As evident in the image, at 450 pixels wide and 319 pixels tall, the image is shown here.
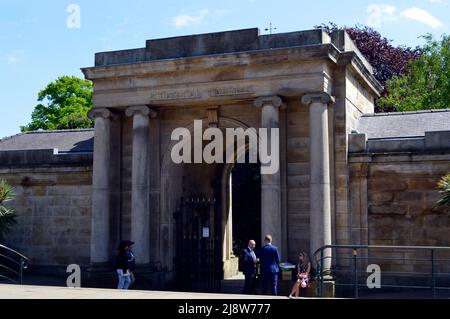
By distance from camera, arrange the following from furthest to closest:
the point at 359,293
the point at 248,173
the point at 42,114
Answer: the point at 42,114, the point at 248,173, the point at 359,293

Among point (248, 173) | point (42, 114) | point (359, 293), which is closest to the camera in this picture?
point (359, 293)

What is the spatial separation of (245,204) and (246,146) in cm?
744

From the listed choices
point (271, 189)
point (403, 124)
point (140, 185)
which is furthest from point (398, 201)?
point (140, 185)

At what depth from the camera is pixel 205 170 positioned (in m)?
20.2

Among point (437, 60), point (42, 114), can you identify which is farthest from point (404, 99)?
point (42, 114)

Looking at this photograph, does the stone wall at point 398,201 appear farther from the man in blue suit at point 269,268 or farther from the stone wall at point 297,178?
the man in blue suit at point 269,268

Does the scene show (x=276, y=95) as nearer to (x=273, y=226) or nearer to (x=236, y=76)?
(x=236, y=76)

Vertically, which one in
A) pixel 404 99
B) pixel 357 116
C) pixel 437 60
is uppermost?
pixel 437 60

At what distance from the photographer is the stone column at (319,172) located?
50.6 feet

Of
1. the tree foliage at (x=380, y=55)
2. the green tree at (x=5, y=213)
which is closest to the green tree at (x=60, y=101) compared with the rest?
the tree foliage at (x=380, y=55)

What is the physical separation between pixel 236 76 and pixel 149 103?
2.65 metres

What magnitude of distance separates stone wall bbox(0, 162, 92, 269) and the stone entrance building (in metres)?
0.05

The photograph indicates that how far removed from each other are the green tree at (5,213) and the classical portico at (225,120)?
3430 millimetres

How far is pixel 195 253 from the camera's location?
59.9 ft
